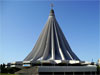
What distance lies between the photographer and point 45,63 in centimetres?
2061

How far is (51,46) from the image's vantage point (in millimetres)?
25188

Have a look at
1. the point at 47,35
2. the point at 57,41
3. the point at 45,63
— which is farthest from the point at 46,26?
the point at 45,63

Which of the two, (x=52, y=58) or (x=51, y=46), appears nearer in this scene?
(x=52, y=58)

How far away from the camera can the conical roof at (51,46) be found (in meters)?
23.3

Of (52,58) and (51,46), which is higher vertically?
(51,46)

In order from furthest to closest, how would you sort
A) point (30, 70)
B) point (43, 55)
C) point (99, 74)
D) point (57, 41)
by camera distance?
point (57, 41), point (43, 55), point (99, 74), point (30, 70)

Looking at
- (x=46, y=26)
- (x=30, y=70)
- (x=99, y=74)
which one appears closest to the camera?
(x=30, y=70)

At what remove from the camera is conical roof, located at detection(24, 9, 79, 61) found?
2331cm

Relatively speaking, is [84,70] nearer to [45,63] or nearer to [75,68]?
[75,68]

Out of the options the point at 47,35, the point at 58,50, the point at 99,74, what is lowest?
the point at 99,74

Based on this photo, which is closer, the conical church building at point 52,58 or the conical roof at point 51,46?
the conical church building at point 52,58

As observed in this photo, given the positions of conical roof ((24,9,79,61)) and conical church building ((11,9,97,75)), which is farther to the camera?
conical roof ((24,9,79,61))

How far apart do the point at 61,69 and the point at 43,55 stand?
17.5 ft

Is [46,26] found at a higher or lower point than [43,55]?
higher
